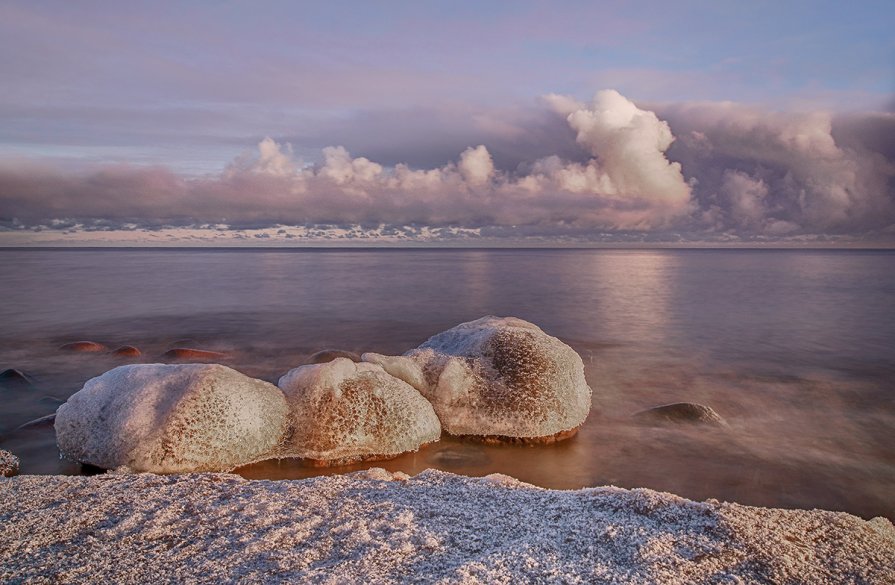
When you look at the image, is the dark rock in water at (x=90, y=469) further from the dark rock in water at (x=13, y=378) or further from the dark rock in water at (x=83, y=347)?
the dark rock in water at (x=83, y=347)

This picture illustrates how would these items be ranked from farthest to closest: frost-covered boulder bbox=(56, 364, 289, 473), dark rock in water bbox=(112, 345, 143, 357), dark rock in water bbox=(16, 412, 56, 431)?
dark rock in water bbox=(112, 345, 143, 357) → dark rock in water bbox=(16, 412, 56, 431) → frost-covered boulder bbox=(56, 364, 289, 473)

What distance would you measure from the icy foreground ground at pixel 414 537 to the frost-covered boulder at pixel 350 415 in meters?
2.20

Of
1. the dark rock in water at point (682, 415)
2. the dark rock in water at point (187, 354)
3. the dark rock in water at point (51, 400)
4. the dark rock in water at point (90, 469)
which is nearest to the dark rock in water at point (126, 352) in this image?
the dark rock in water at point (187, 354)

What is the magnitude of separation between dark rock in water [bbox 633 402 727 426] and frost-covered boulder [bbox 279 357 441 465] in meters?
4.24

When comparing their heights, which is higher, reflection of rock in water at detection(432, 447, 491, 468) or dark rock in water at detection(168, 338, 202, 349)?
reflection of rock in water at detection(432, 447, 491, 468)

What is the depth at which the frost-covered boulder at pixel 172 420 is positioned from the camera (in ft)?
21.6

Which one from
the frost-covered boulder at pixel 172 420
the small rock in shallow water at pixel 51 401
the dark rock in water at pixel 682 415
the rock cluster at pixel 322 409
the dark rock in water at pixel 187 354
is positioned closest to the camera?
the frost-covered boulder at pixel 172 420

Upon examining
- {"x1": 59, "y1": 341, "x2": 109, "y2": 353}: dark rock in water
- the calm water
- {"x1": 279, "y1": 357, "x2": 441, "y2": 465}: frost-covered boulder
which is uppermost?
{"x1": 279, "y1": 357, "x2": 441, "y2": 465}: frost-covered boulder

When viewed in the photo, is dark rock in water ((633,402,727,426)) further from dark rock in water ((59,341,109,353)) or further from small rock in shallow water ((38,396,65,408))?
dark rock in water ((59,341,109,353))

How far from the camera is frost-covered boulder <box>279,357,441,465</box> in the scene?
715 cm

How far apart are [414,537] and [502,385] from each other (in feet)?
15.1

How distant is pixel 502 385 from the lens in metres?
8.38

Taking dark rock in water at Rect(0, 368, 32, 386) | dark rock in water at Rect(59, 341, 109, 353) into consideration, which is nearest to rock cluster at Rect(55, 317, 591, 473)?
dark rock in water at Rect(0, 368, 32, 386)

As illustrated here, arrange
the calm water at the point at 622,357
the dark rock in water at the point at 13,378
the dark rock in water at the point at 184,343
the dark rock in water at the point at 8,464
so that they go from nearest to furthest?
the dark rock in water at the point at 8,464, the calm water at the point at 622,357, the dark rock in water at the point at 13,378, the dark rock in water at the point at 184,343
